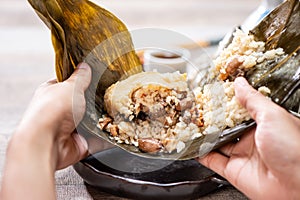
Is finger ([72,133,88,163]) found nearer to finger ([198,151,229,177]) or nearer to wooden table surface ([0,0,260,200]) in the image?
wooden table surface ([0,0,260,200])


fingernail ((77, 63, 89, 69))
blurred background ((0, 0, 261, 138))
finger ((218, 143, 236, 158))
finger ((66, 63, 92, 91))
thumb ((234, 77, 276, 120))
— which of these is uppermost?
thumb ((234, 77, 276, 120))

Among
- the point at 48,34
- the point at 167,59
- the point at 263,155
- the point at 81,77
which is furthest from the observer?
the point at 48,34

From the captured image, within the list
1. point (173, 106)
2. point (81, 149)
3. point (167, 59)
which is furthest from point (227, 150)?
point (167, 59)

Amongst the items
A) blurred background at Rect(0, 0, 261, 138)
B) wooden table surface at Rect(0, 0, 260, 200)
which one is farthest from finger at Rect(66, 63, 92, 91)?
blurred background at Rect(0, 0, 261, 138)

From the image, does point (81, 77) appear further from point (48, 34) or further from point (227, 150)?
point (48, 34)

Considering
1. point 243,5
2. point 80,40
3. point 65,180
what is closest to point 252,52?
point 80,40

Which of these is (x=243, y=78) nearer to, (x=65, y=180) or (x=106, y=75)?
(x=106, y=75)

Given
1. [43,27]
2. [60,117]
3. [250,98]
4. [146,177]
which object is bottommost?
[43,27]

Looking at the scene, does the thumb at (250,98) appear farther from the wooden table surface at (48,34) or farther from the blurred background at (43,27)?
the blurred background at (43,27)
